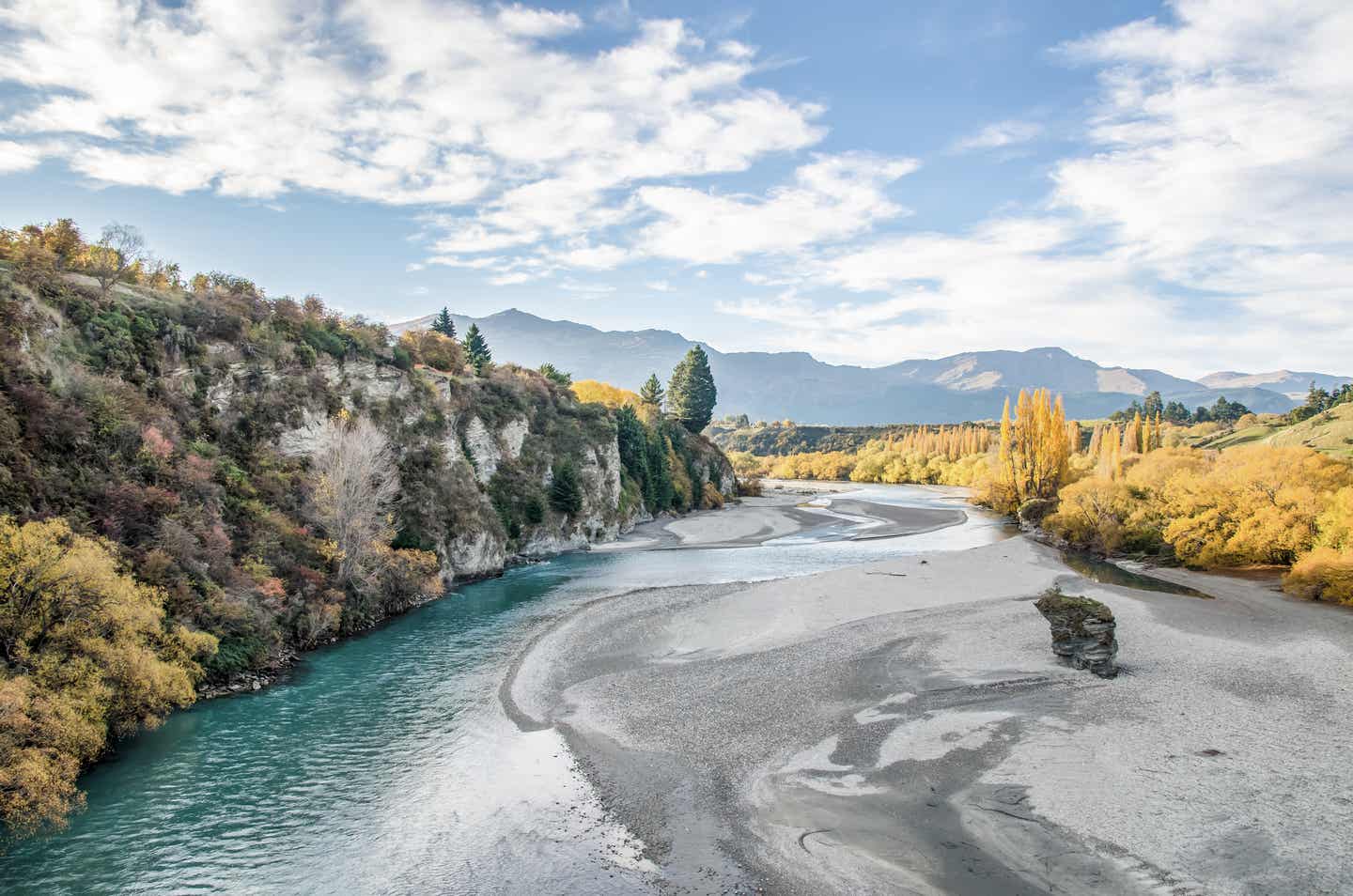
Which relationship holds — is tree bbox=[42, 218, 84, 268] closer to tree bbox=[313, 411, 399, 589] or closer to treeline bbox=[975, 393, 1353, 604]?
tree bbox=[313, 411, 399, 589]

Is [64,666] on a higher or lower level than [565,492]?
lower

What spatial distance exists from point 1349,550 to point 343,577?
5044 cm

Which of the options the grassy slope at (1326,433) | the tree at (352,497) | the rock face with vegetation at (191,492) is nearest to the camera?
the rock face with vegetation at (191,492)

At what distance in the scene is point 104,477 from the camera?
942 inches

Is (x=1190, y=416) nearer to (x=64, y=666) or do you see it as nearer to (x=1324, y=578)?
(x=1324, y=578)

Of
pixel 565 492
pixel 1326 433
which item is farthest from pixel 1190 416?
pixel 565 492

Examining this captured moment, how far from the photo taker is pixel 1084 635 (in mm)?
24188

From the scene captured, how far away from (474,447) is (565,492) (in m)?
9.88

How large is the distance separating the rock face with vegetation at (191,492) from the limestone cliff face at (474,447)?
21cm

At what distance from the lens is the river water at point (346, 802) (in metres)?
13.6

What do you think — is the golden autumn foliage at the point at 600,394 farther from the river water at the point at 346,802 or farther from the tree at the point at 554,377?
the river water at the point at 346,802

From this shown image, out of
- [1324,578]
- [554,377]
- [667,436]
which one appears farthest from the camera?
[667,436]

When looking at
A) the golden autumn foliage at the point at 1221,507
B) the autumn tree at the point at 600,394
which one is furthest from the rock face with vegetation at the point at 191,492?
the autumn tree at the point at 600,394

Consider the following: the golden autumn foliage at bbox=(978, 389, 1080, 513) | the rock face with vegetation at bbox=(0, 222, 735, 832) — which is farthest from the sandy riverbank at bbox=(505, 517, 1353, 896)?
the golden autumn foliage at bbox=(978, 389, 1080, 513)
